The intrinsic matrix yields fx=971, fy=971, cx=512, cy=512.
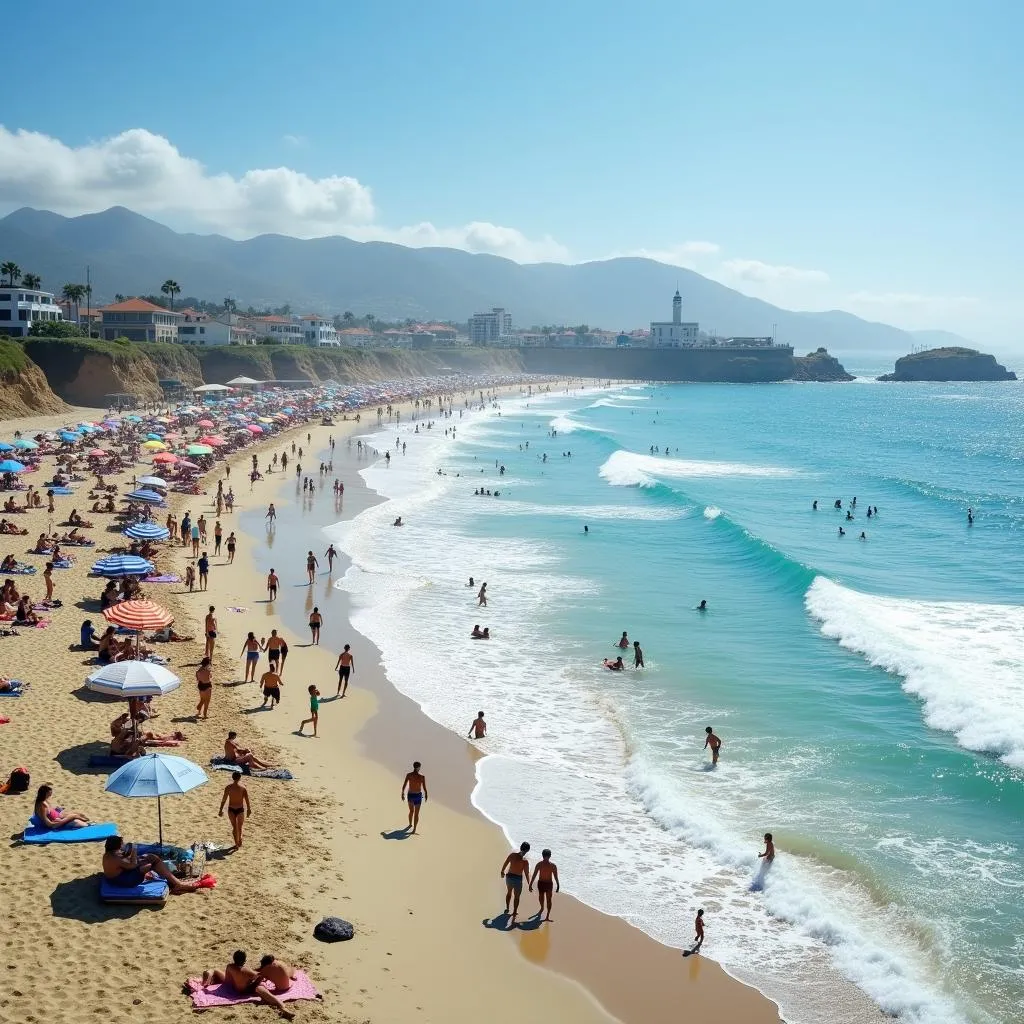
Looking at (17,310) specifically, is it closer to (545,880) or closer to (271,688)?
(271,688)

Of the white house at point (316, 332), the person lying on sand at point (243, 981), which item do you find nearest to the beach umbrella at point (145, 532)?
the person lying on sand at point (243, 981)

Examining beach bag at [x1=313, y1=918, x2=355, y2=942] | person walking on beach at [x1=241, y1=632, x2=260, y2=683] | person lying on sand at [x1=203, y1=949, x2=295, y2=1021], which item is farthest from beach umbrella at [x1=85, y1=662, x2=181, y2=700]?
person walking on beach at [x1=241, y1=632, x2=260, y2=683]

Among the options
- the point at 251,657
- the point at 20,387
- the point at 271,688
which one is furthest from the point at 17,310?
the point at 271,688

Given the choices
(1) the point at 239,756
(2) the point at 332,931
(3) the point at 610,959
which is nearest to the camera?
(2) the point at 332,931

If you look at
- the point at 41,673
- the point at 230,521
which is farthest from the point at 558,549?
the point at 41,673

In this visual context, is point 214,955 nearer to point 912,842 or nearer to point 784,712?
point 912,842

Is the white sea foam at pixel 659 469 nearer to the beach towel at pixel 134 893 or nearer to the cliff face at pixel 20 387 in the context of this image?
the cliff face at pixel 20 387

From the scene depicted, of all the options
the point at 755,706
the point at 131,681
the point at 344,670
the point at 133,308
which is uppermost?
the point at 133,308
